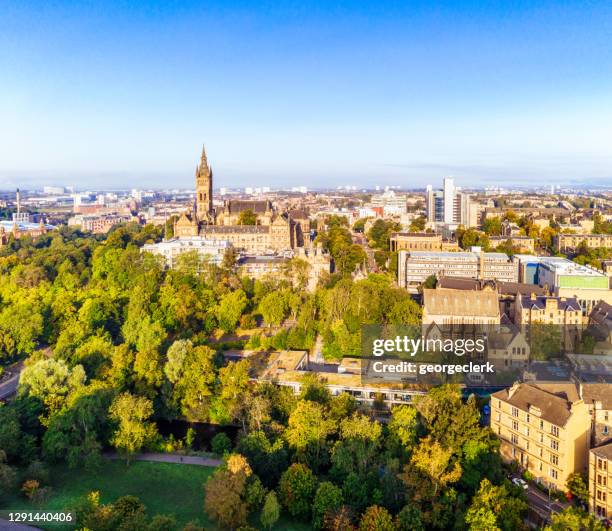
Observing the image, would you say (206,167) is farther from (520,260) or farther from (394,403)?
(394,403)

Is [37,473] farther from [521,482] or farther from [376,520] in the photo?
[521,482]

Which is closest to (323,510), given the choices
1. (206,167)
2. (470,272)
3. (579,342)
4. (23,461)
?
(23,461)

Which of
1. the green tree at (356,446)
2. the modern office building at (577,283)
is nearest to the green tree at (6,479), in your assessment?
the green tree at (356,446)

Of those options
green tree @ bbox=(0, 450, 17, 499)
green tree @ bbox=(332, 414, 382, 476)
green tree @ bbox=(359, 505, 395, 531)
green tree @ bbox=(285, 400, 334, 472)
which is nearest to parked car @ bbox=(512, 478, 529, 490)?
green tree @ bbox=(332, 414, 382, 476)

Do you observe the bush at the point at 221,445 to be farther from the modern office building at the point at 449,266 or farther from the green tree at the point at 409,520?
the modern office building at the point at 449,266

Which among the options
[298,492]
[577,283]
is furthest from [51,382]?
[577,283]
